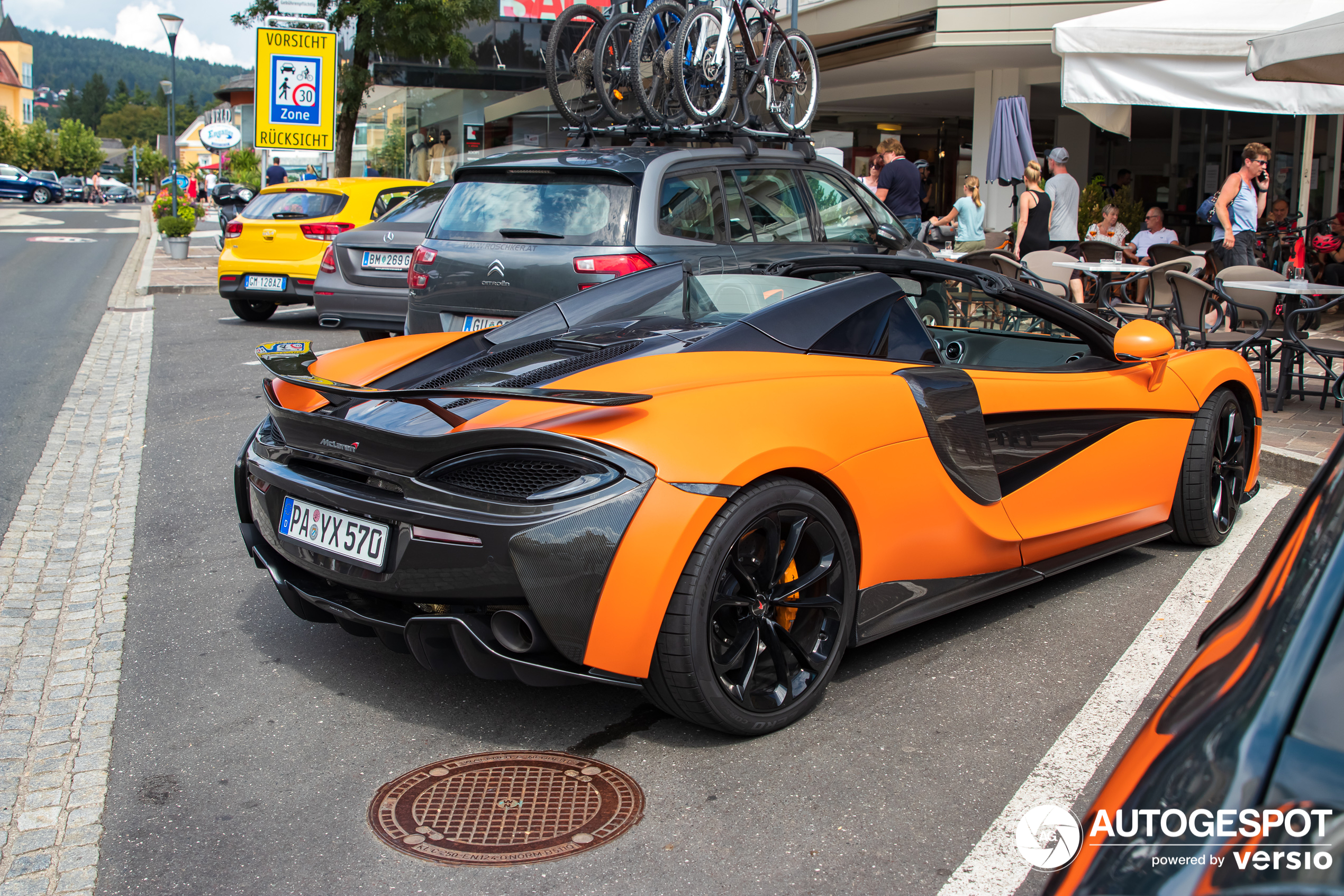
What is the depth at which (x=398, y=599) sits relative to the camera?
3047 mm

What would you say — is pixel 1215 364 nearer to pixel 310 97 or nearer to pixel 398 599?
pixel 398 599

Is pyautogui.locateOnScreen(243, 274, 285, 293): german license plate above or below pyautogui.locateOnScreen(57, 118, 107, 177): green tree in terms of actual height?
below

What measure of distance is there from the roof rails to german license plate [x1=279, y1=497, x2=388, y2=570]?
14.9 feet

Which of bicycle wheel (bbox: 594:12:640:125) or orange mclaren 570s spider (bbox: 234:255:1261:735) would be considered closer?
orange mclaren 570s spider (bbox: 234:255:1261:735)

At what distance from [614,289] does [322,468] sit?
4.70 ft

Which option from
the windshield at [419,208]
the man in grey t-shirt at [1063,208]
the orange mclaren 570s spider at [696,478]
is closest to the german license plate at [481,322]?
the orange mclaren 570s spider at [696,478]

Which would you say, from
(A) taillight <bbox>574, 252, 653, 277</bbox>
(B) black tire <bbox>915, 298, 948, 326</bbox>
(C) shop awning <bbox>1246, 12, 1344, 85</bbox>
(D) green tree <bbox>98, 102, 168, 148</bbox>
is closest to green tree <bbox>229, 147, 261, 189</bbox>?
(A) taillight <bbox>574, 252, 653, 277</bbox>

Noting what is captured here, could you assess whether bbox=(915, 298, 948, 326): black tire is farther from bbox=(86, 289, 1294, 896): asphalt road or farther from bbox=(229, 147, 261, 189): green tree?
bbox=(229, 147, 261, 189): green tree

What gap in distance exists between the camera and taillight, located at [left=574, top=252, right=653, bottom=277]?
20.4ft

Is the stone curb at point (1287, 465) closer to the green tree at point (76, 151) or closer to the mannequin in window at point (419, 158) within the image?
the mannequin in window at point (419, 158)

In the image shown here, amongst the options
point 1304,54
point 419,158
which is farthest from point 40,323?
point 419,158

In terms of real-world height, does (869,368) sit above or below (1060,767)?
above

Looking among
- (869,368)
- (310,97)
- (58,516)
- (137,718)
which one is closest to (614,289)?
(869,368)

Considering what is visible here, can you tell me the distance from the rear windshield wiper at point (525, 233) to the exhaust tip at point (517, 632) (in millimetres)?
3901
